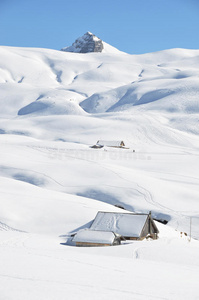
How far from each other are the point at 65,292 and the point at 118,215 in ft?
52.7

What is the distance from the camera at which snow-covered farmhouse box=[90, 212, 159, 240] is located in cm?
2380

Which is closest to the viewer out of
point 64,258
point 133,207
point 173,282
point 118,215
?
point 173,282

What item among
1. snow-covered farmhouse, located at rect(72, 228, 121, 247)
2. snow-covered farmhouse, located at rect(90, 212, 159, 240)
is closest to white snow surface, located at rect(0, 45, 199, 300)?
snow-covered farmhouse, located at rect(72, 228, 121, 247)

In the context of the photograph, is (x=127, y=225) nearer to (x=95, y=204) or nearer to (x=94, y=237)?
(x=94, y=237)

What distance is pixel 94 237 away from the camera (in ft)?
70.4

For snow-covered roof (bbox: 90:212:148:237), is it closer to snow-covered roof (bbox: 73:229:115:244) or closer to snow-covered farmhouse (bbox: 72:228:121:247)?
snow-covered farmhouse (bbox: 72:228:121:247)

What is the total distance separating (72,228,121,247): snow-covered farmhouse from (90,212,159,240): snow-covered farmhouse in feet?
7.00

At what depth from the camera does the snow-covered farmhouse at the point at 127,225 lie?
23802 millimetres

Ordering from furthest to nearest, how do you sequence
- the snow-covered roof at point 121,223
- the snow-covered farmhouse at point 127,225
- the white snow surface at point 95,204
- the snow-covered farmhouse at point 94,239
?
the snow-covered roof at point 121,223 → the snow-covered farmhouse at point 127,225 → the snow-covered farmhouse at point 94,239 → the white snow surface at point 95,204

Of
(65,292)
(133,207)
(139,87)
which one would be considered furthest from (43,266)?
(139,87)

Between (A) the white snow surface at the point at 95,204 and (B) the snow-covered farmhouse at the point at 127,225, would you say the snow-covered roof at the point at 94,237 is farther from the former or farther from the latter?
(B) the snow-covered farmhouse at the point at 127,225

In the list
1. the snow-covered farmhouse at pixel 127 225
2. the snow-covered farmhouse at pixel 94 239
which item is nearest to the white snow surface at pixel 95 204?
the snow-covered farmhouse at pixel 94 239

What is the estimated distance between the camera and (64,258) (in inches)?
544

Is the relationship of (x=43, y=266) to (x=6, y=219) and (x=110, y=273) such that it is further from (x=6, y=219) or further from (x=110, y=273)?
(x=6, y=219)
